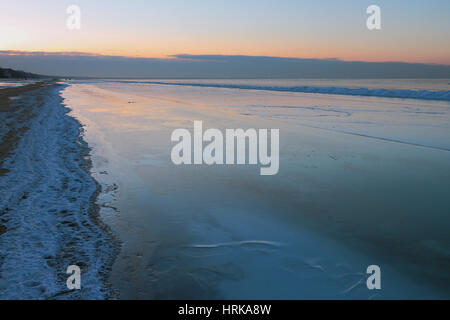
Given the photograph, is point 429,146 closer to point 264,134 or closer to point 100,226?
point 264,134

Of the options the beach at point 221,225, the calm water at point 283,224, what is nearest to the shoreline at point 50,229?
the beach at point 221,225

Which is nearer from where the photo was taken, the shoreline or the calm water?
the shoreline

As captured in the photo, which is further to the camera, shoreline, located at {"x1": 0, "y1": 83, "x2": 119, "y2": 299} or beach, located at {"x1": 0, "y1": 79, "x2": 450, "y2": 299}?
beach, located at {"x1": 0, "y1": 79, "x2": 450, "y2": 299}

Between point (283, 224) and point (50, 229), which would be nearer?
point (50, 229)

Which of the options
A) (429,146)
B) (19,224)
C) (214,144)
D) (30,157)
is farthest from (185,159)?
(429,146)

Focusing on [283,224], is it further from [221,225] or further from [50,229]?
[50,229]

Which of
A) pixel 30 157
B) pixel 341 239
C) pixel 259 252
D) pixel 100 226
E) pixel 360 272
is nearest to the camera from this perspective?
pixel 360 272

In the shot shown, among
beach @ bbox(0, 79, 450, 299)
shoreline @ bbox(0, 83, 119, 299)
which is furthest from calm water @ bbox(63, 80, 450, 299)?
shoreline @ bbox(0, 83, 119, 299)

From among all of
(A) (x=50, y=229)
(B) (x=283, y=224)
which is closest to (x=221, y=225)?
(B) (x=283, y=224)

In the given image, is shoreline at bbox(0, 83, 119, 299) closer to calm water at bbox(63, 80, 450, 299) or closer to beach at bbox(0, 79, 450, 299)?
beach at bbox(0, 79, 450, 299)
